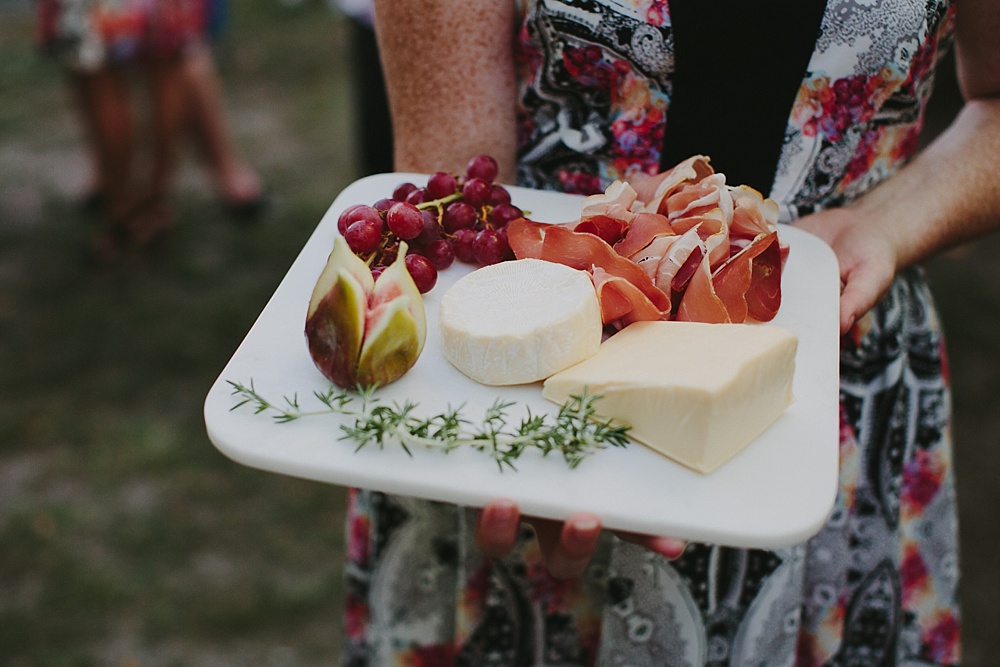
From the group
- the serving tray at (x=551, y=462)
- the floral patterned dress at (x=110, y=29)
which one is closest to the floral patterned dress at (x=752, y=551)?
the serving tray at (x=551, y=462)

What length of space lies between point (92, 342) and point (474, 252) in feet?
9.19

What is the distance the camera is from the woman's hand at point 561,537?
0.99 m

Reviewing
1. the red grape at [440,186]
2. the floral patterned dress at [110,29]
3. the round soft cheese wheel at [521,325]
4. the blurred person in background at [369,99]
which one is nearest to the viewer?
the round soft cheese wheel at [521,325]

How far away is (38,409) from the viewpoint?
3254 millimetres

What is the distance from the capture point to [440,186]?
134 cm

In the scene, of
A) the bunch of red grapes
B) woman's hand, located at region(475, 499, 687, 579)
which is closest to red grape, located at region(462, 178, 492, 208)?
the bunch of red grapes

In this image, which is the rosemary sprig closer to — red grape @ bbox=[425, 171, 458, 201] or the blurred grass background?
red grape @ bbox=[425, 171, 458, 201]

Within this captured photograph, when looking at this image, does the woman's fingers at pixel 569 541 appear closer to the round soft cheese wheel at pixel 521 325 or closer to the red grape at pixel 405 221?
the round soft cheese wheel at pixel 521 325

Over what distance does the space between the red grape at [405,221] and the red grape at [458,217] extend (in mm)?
55

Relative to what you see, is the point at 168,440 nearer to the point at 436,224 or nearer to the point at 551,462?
the point at 436,224

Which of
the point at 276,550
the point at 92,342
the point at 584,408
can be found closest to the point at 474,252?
the point at 584,408

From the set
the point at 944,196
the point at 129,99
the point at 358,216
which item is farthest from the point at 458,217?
the point at 129,99

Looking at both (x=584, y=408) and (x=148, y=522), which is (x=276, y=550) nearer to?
(x=148, y=522)

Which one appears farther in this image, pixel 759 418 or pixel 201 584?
pixel 201 584
